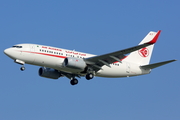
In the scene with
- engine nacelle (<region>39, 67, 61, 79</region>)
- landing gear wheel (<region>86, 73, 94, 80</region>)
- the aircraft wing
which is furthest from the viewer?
engine nacelle (<region>39, 67, 61, 79</region>)

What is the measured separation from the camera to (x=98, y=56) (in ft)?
156

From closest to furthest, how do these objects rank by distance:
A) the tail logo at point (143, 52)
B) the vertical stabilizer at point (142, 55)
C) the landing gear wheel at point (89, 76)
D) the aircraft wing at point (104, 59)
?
the aircraft wing at point (104, 59), the landing gear wheel at point (89, 76), the vertical stabilizer at point (142, 55), the tail logo at point (143, 52)

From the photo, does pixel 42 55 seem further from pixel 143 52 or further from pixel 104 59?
pixel 143 52

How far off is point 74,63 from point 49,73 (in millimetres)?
6474

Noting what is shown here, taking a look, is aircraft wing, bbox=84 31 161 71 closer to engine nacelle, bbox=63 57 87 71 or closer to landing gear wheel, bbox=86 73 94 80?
landing gear wheel, bbox=86 73 94 80

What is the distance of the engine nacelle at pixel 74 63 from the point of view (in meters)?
46.4

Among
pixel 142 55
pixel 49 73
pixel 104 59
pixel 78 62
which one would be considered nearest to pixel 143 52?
pixel 142 55

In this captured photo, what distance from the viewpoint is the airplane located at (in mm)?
46094

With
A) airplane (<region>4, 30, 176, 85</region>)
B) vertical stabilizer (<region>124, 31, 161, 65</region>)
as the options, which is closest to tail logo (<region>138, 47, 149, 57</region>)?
vertical stabilizer (<region>124, 31, 161, 65</region>)

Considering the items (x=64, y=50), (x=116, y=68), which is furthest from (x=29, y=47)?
(x=116, y=68)

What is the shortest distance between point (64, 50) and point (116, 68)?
7564mm

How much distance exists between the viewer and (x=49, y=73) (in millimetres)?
51938

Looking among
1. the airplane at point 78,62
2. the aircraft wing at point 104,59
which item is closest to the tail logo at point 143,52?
the airplane at point 78,62

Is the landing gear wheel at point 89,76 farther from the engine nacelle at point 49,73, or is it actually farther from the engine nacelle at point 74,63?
the engine nacelle at point 49,73
